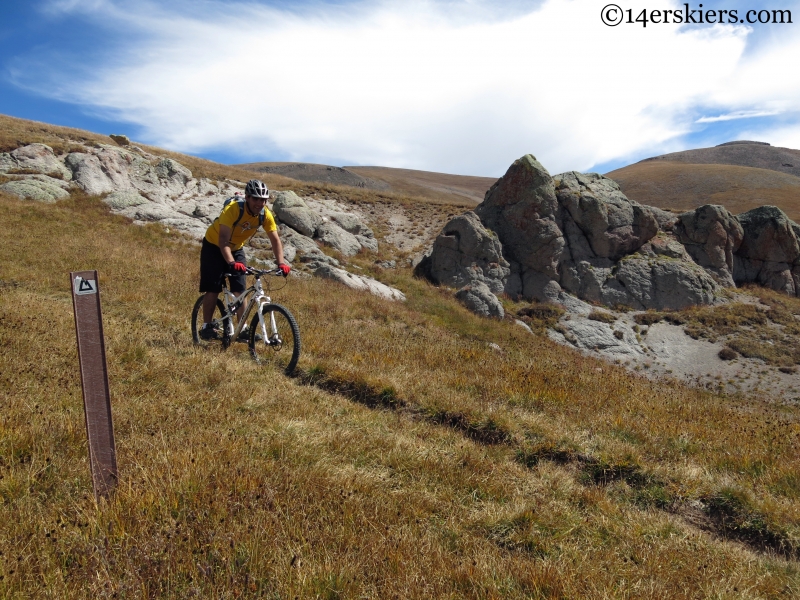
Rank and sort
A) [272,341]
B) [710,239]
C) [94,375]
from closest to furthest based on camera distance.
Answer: [94,375], [272,341], [710,239]

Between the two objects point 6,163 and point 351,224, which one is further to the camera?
point 351,224

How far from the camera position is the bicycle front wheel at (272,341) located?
7.37 m

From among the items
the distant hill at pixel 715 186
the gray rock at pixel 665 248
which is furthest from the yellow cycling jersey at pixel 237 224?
the distant hill at pixel 715 186

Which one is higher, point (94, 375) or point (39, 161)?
point (39, 161)

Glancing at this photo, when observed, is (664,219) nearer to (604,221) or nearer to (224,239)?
(604,221)

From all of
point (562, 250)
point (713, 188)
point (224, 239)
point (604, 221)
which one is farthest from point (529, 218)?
point (713, 188)

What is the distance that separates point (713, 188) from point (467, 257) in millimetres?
83624

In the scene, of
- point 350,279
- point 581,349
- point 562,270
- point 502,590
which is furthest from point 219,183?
point 502,590

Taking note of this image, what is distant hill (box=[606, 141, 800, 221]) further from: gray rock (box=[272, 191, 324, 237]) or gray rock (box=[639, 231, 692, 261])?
gray rock (box=[272, 191, 324, 237])

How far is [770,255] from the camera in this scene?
36.3 metres

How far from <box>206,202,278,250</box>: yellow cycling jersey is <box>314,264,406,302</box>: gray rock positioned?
12439 millimetres

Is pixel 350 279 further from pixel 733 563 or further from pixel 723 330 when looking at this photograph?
pixel 723 330

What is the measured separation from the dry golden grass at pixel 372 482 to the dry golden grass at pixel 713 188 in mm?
75934

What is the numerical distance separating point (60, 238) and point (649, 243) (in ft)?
114
